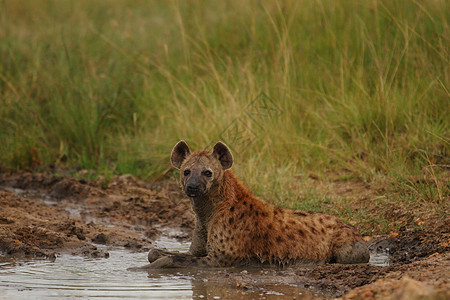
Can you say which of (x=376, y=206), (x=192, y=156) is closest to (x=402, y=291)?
(x=192, y=156)

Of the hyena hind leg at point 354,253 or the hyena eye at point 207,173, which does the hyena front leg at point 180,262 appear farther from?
the hyena hind leg at point 354,253

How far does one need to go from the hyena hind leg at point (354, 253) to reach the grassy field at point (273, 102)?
0.88m

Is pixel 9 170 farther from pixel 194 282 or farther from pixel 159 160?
pixel 194 282

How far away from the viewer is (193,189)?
5352mm

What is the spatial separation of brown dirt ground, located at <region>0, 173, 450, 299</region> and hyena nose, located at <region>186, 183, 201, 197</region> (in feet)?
2.20

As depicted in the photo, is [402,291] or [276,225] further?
[276,225]

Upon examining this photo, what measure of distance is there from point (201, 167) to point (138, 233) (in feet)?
4.48

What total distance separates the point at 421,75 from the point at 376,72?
502 mm

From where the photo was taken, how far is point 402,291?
358 cm

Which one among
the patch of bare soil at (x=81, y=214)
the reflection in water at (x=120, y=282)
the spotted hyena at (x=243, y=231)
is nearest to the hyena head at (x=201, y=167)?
the spotted hyena at (x=243, y=231)

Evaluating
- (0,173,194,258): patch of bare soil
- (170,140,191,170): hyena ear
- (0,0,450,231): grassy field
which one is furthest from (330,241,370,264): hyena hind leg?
(0,173,194,258): patch of bare soil

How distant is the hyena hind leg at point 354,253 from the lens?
538cm

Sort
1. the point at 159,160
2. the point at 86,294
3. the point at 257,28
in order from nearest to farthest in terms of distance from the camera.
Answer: the point at 86,294, the point at 159,160, the point at 257,28

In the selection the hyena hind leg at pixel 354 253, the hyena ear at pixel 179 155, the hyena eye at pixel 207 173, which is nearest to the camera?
the hyena hind leg at pixel 354 253
